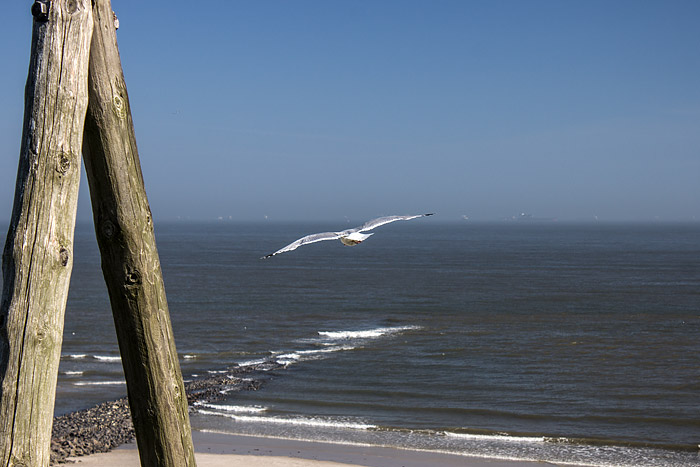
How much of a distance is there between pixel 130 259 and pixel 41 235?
462 millimetres

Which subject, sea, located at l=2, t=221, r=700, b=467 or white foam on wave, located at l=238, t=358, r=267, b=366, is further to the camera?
white foam on wave, located at l=238, t=358, r=267, b=366

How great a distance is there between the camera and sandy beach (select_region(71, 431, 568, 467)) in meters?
13.3

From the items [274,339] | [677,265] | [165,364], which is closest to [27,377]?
[165,364]

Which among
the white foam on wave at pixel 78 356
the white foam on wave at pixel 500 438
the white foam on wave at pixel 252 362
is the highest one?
the white foam on wave at pixel 78 356

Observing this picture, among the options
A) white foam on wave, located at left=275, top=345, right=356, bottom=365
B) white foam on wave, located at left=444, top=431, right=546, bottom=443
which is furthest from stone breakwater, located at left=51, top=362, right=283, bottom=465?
white foam on wave, located at left=444, top=431, right=546, bottom=443

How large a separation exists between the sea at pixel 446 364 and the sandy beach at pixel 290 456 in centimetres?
65

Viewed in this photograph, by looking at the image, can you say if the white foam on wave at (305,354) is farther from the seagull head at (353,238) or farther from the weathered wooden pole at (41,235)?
the weathered wooden pole at (41,235)

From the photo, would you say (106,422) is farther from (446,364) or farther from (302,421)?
(446,364)

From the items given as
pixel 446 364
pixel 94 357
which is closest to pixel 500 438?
pixel 446 364

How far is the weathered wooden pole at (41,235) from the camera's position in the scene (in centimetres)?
267

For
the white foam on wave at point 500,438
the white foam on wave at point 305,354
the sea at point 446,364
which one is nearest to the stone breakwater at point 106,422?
the sea at point 446,364

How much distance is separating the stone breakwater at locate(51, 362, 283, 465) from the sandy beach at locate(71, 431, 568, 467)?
0.41 meters

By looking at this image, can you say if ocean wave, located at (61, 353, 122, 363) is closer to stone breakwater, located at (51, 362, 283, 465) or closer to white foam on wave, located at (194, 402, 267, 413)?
stone breakwater, located at (51, 362, 283, 465)

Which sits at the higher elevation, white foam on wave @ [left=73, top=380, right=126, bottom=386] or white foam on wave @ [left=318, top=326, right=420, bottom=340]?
white foam on wave @ [left=73, top=380, right=126, bottom=386]
